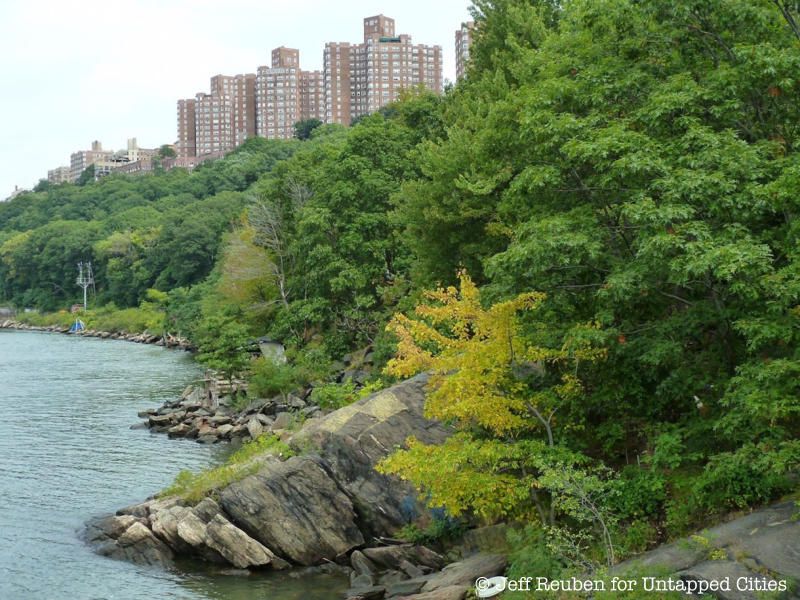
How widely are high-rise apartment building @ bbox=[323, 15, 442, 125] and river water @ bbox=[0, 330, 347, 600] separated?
122869 millimetres

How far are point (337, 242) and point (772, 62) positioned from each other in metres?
31.1

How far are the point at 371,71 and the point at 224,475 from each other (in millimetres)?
160860

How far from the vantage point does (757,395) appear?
12.9m

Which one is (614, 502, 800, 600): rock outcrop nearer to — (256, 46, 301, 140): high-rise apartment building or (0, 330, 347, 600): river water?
(0, 330, 347, 600): river water

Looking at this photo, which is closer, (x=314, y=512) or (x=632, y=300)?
(x=632, y=300)

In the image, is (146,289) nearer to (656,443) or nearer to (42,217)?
(42,217)

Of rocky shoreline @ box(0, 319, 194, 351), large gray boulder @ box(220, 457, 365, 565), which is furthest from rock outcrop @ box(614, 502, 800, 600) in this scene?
rocky shoreline @ box(0, 319, 194, 351)

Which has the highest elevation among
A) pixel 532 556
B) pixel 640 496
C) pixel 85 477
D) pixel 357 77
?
pixel 357 77

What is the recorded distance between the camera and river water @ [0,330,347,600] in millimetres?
19078

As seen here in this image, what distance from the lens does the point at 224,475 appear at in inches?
873

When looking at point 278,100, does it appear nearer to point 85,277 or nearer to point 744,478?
point 85,277

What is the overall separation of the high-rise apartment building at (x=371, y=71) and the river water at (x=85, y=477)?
12287 cm

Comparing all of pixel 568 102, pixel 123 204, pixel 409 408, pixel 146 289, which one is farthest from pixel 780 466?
pixel 123 204

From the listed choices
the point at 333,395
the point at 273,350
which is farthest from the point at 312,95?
the point at 333,395
